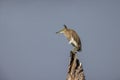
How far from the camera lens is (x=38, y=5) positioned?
313 cm

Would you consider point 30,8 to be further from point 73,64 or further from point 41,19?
point 73,64

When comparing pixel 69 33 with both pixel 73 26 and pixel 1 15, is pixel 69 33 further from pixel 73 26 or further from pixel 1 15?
pixel 1 15

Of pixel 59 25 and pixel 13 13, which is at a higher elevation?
pixel 13 13

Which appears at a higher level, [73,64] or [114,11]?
[114,11]

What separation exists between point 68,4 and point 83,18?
21cm

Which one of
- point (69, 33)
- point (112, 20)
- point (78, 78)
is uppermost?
point (112, 20)

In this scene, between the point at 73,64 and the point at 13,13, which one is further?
the point at 13,13

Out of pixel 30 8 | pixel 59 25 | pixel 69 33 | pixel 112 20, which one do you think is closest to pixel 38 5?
pixel 30 8

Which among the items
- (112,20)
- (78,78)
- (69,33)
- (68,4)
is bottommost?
(78,78)

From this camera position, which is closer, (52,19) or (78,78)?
(78,78)

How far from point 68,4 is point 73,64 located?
1597mm

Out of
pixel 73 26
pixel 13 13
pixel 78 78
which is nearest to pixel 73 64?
pixel 78 78

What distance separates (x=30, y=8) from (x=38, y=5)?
9 cm

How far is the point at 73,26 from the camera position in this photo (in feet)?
9.98
